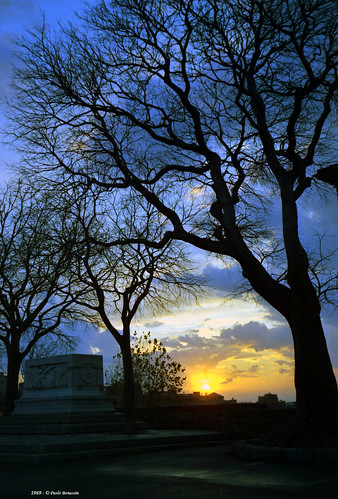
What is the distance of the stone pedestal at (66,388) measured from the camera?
65.3ft

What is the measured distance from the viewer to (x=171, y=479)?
26.8 ft

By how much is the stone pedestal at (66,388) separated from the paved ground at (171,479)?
8775 millimetres

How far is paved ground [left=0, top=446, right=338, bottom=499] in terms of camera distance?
680 centimetres

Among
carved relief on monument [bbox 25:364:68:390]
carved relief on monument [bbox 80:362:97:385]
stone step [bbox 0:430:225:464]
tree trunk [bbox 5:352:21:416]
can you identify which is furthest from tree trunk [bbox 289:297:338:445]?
tree trunk [bbox 5:352:21:416]

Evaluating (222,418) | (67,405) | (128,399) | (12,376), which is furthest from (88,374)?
(222,418)

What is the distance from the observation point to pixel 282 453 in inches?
398

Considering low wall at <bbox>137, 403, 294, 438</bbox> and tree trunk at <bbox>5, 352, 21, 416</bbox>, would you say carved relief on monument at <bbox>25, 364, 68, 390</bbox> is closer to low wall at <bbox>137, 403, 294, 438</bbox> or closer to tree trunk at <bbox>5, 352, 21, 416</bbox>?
tree trunk at <bbox>5, 352, 21, 416</bbox>

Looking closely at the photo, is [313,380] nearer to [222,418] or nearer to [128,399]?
[128,399]

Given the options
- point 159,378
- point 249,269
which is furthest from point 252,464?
point 159,378

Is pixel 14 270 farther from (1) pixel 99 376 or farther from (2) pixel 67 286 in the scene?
(1) pixel 99 376

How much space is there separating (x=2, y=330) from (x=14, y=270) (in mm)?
3567

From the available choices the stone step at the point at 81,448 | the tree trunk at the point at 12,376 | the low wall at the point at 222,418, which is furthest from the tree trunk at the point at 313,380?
the tree trunk at the point at 12,376

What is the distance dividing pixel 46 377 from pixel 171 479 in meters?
14.6

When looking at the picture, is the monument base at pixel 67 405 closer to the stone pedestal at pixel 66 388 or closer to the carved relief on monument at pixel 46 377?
the stone pedestal at pixel 66 388
